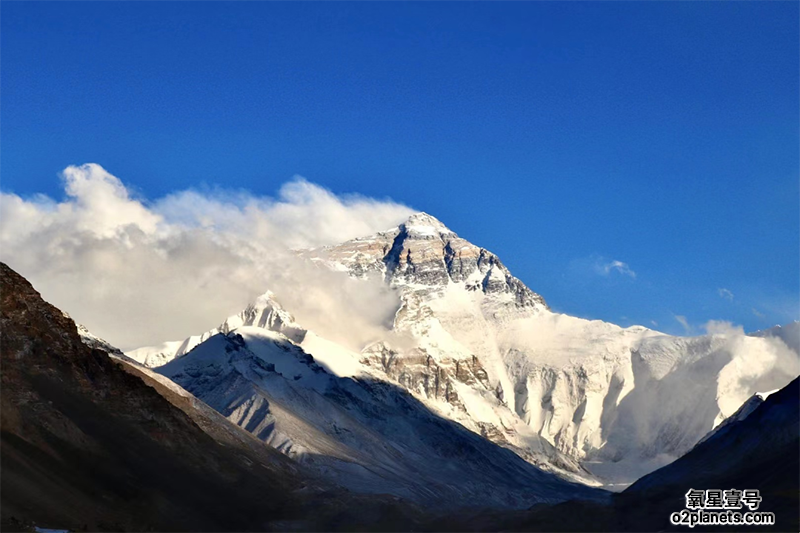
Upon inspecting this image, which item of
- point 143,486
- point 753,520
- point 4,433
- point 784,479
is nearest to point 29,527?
point 4,433

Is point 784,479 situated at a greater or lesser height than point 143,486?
greater

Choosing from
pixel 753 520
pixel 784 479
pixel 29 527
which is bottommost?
pixel 29 527

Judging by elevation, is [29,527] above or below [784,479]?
below

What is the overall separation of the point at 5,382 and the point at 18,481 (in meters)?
36.5

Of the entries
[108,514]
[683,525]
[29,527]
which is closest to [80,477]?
[108,514]

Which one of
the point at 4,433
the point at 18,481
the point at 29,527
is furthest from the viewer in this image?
the point at 4,433

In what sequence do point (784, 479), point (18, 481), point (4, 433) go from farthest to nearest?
1. point (784, 479)
2. point (4, 433)
3. point (18, 481)

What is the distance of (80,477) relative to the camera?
609ft

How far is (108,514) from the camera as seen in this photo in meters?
176

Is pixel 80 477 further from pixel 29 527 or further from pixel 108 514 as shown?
pixel 29 527

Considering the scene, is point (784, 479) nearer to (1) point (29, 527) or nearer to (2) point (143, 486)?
A: (2) point (143, 486)

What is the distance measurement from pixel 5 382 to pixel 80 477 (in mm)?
24915

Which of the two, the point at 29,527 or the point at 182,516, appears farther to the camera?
the point at 182,516

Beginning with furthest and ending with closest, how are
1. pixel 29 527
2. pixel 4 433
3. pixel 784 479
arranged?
1. pixel 784 479
2. pixel 4 433
3. pixel 29 527
